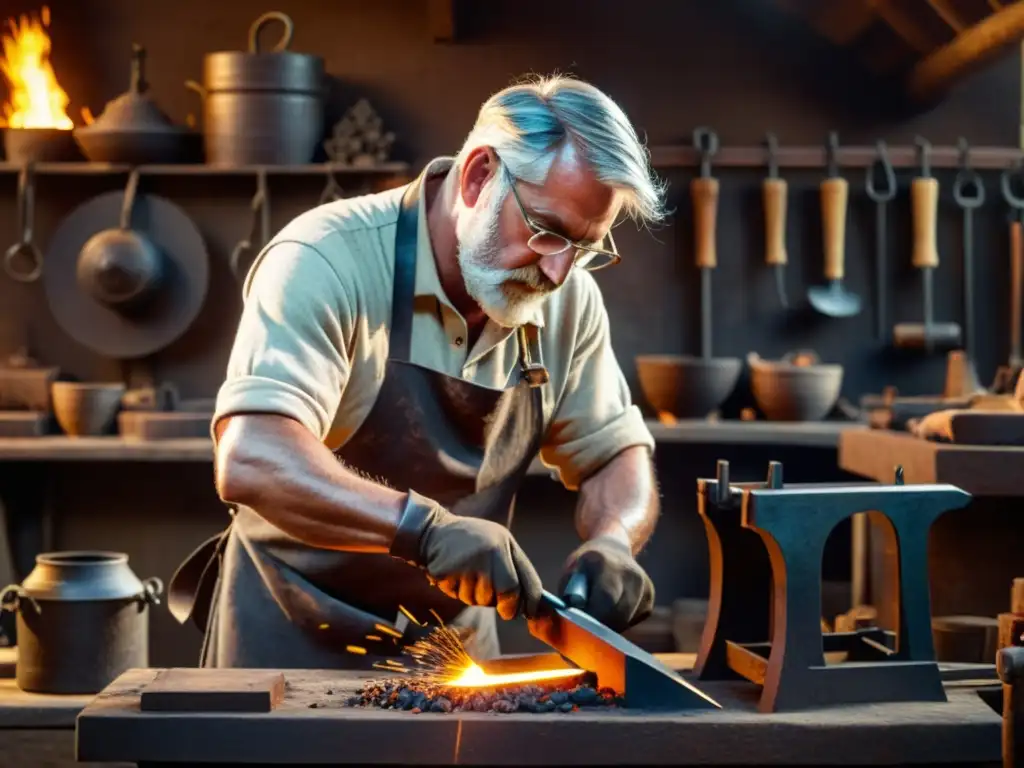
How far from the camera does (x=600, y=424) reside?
10.00ft

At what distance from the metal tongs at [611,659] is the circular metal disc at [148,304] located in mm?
3771

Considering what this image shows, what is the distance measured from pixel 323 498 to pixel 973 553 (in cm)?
175

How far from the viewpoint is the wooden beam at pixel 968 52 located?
4.79 meters

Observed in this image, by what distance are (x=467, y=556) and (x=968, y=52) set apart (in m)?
3.69

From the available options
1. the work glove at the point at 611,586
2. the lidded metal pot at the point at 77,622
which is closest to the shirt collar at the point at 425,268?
the work glove at the point at 611,586

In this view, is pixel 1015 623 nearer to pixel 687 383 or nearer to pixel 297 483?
pixel 297 483

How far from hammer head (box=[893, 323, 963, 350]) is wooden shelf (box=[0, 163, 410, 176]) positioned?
2.08 meters

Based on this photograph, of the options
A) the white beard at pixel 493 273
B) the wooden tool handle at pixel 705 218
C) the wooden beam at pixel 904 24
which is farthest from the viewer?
the wooden tool handle at pixel 705 218

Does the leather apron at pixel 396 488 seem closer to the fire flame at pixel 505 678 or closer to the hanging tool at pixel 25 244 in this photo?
the fire flame at pixel 505 678

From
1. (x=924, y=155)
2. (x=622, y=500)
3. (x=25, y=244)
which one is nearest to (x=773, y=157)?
(x=924, y=155)

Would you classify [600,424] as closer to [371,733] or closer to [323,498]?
[323,498]

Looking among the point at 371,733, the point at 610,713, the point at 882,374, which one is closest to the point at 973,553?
the point at 610,713

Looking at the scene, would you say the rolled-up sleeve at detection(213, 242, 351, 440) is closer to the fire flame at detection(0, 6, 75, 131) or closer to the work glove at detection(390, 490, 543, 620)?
Result: the work glove at detection(390, 490, 543, 620)

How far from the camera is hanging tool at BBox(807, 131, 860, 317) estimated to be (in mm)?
5895
